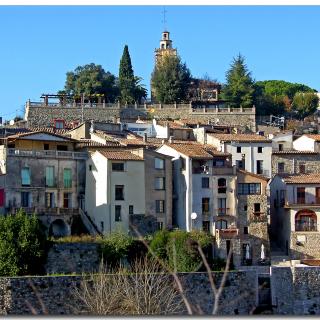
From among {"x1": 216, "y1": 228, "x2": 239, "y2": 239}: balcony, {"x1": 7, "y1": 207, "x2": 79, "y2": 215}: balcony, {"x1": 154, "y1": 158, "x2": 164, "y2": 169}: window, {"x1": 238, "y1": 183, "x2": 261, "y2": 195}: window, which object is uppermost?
{"x1": 154, "y1": 158, "x2": 164, "y2": 169}: window

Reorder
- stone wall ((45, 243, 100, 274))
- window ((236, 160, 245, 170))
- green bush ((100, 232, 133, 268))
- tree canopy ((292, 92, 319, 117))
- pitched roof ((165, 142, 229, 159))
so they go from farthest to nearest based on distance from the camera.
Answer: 1. tree canopy ((292, 92, 319, 117))
2. window ((236, 160, 245, 170))
3. pitched roof ((165, 142, 229, 159))
4. green bush ((100, 232, 133, 268))
5. stone wall ((45, 243, 100, 274))

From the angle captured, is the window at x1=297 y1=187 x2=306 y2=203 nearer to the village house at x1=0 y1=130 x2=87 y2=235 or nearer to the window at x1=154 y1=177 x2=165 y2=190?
the window at x1=154 y1=177 x2=165 y2=190

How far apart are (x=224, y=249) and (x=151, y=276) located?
8.48m

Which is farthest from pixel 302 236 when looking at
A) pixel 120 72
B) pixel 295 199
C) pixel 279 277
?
pixel 120 72

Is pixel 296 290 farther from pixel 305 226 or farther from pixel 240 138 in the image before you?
pixel 240 138

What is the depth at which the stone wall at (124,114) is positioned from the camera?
7169 cm

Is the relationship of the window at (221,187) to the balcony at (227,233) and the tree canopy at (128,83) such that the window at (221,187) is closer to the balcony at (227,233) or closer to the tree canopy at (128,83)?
the balcony at (227,233)

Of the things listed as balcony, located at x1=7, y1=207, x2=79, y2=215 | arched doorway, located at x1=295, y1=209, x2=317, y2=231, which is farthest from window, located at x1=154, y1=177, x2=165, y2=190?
arched doorway, located at x1=295, y1=209, x2=317, y2=231

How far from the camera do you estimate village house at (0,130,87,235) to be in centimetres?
4544

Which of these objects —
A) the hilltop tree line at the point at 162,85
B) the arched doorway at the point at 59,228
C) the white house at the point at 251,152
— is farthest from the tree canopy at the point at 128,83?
the arched doorway at the point at 59,228

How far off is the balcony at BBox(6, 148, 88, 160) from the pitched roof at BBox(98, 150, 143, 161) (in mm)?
1085

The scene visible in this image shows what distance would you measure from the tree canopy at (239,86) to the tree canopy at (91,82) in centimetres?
874

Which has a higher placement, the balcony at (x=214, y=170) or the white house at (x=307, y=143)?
the white house at (x=307, y=143)

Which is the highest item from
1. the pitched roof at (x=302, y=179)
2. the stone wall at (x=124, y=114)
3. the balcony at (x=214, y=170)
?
the stone wall at (x=124, y=114)
